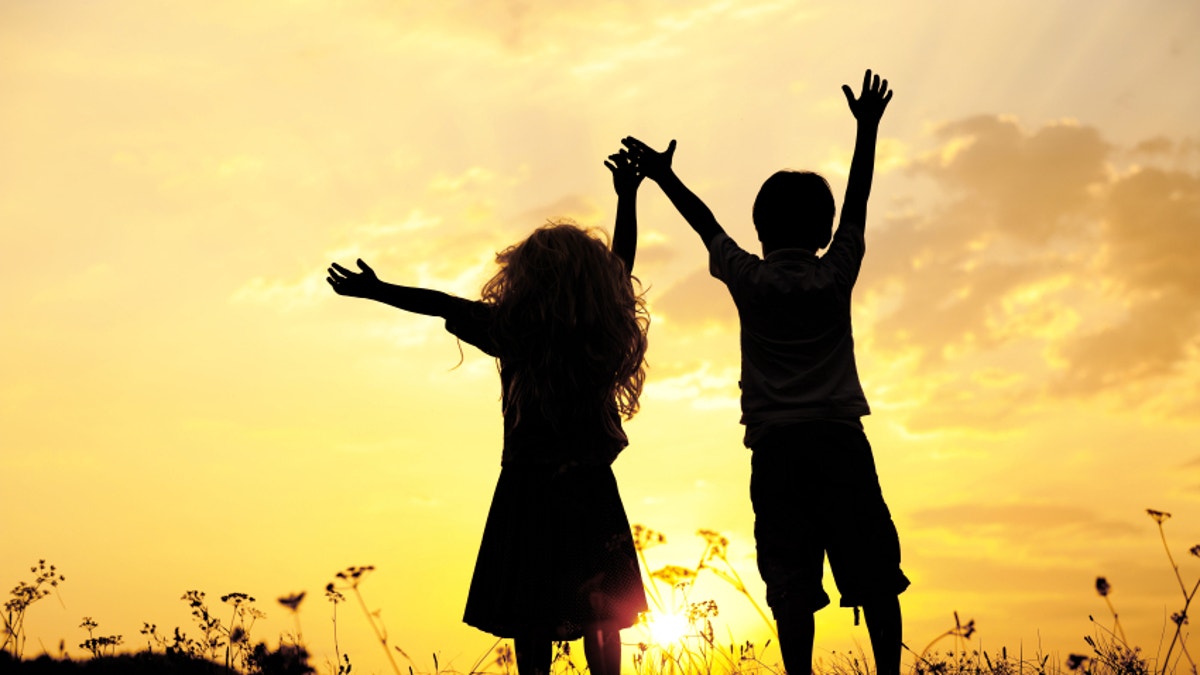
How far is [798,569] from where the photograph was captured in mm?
5789

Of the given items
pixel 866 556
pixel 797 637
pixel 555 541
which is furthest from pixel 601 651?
pixel 866 556

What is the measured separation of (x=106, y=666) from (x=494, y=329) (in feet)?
9.35

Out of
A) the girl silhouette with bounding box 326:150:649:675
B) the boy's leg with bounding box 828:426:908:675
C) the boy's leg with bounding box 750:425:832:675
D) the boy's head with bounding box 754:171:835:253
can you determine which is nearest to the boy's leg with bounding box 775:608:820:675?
the boy's leg with bounding box 750:425:832:675

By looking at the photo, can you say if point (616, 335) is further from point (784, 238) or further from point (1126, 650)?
point (1126, 650)

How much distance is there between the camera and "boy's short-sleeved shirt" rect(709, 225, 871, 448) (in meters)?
5.84

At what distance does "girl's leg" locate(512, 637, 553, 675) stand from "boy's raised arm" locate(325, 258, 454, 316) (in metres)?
1.81

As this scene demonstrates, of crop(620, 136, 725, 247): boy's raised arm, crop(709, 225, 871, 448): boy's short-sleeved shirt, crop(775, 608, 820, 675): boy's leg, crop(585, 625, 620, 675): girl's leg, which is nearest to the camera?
crop(775, 608, 820, 675): boy's leg

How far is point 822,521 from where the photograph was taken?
5.89 meters

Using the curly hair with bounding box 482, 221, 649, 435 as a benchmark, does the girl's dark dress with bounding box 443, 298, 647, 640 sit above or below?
below

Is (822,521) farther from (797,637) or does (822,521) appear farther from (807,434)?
(797,637)

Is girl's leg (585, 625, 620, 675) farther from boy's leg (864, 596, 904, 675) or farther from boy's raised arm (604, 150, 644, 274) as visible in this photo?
boy's raised arm (604, 150, 644, 274)

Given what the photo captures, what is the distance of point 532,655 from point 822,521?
1652mm

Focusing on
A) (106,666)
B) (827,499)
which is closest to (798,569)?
(827,499)

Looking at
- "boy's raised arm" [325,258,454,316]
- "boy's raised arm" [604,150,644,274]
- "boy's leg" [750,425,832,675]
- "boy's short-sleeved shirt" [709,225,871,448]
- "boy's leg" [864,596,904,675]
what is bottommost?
"boy's leg" [864,596,904,675]
